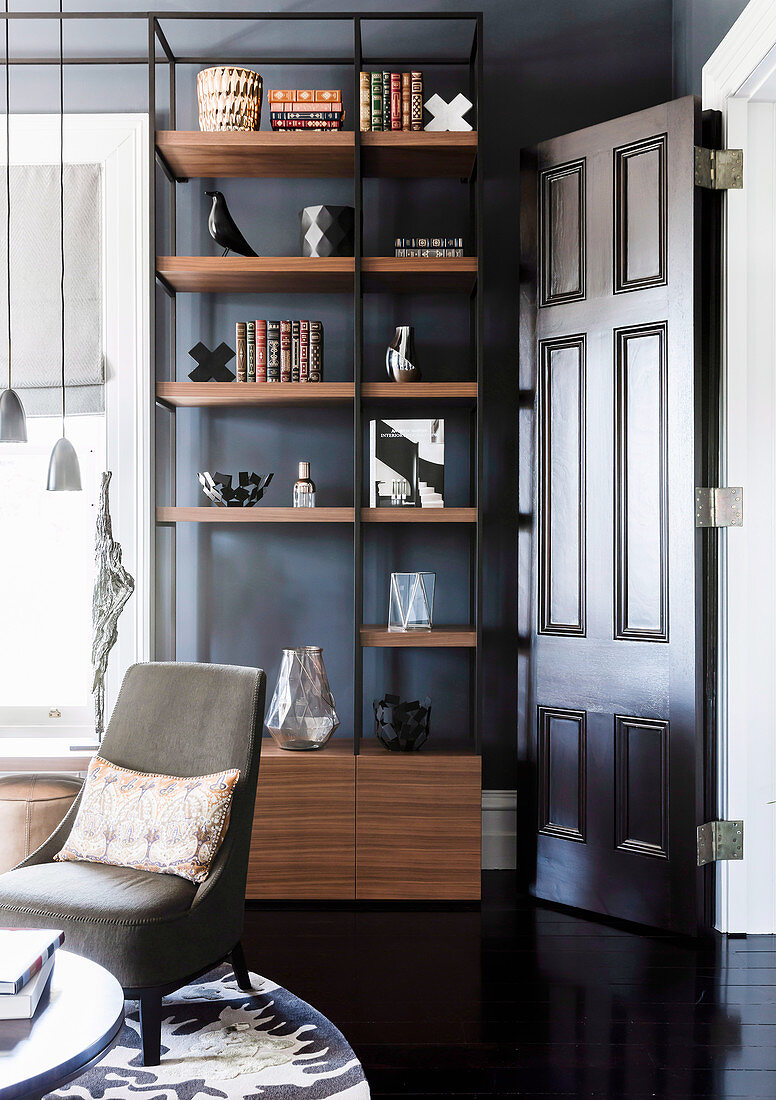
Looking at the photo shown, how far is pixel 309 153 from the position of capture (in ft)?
9.57

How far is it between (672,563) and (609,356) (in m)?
0.70

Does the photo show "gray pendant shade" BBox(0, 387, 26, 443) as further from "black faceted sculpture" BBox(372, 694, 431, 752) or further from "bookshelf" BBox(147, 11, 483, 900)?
"black faceted sculpture" BBox(372, 694, 431, 752)

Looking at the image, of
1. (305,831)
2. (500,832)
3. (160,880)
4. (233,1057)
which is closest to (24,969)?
(160,880)

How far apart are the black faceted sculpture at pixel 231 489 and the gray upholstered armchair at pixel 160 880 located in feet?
2.54

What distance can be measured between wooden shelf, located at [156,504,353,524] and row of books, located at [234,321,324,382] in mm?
460

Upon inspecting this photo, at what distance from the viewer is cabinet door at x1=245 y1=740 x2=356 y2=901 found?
2.83 metres

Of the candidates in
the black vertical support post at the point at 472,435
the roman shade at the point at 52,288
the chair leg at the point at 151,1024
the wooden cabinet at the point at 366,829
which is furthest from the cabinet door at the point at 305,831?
the roman shade at the point at 52,288

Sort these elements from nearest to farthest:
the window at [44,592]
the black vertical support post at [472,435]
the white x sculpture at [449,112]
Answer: the white x sculpture at [449,112] < the black vertical support post at [472,435] < the window at [44,592]

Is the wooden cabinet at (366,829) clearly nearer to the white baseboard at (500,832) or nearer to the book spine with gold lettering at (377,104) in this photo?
the white baseboard at (500,832)

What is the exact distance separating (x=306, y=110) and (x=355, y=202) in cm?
40

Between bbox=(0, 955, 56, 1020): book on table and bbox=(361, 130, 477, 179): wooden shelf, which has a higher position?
bbox=(361, 130, 477, 179): wooden shelf

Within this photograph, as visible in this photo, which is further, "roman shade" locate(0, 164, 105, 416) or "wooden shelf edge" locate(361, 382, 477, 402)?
"roman shade" locate(0, 164, 105, 416)

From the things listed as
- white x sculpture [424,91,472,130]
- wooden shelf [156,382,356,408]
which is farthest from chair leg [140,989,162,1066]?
white x sculpture [424,91,472,130]

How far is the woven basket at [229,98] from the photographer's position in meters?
2.89
